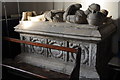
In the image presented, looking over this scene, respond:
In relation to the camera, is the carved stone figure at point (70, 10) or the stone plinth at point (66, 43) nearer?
the stone plinth at point (66, 43)

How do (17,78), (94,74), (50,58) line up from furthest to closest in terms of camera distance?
(17,78) < (50,58) < (94,74)

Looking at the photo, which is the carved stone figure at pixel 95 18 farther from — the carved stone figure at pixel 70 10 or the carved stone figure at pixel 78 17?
the carved stone figure at pixel 70 10

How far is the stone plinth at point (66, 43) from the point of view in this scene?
1658 millimetres

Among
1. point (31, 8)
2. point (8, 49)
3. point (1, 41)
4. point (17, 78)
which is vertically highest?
point (31, 8)

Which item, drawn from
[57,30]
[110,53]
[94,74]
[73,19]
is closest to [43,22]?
[57,30]

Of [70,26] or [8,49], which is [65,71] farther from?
[8,49]

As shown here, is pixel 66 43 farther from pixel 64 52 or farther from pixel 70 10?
pixel 70 10

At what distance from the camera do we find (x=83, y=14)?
68.3 inches

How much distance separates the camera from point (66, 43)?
1.83m

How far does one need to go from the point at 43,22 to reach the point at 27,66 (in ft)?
2.00

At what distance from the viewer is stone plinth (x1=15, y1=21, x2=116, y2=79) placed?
1658mm

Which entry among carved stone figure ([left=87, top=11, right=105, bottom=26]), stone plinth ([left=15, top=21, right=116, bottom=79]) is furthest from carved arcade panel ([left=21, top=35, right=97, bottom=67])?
carved stone figure ([left=87, top=11, right=105, bottom=26])

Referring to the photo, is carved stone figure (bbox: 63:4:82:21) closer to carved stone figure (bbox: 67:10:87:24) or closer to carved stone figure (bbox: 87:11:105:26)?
carved stone figure (bbox: 67:10:87:24)

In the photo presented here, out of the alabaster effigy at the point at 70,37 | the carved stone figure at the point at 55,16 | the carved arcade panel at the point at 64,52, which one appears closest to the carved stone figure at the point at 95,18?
the alabaster effigy at the point at 70,37
